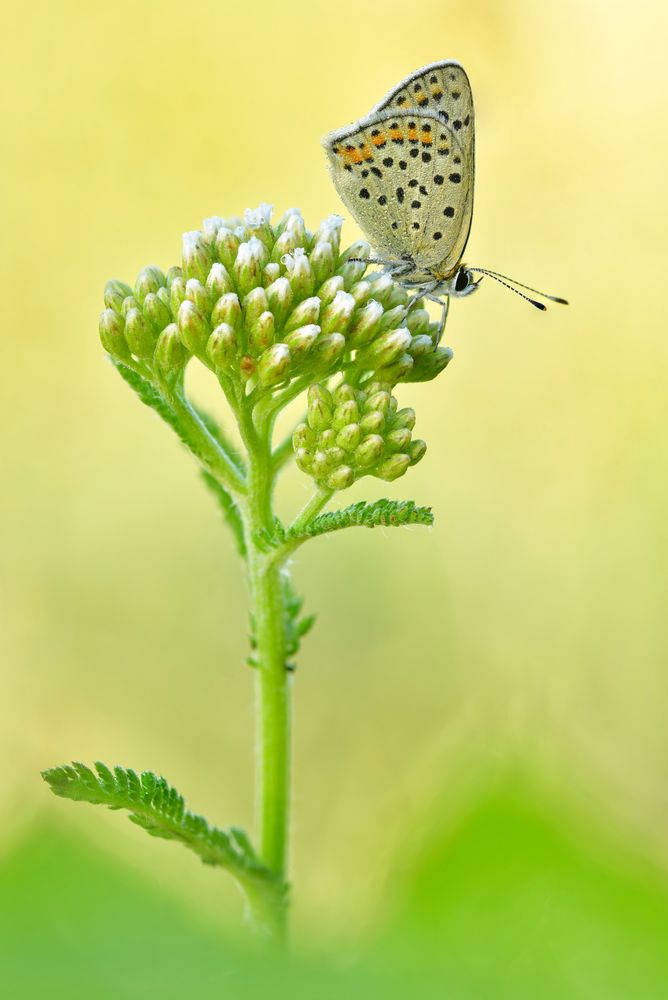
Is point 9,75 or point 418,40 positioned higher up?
point 418,40

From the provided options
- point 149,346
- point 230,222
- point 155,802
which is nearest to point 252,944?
point 155,802

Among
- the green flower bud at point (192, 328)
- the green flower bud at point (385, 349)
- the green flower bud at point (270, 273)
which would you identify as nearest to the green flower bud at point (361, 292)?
the green flower bud at point (385, 349)

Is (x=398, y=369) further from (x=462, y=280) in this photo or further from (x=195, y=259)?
(x=462, y=280)

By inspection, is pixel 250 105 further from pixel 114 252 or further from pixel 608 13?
pixel 608 13

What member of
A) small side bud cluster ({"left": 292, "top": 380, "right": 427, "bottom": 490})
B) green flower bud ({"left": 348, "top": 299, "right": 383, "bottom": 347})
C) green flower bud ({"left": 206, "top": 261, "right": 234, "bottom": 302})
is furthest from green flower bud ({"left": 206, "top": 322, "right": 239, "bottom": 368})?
green flower bud ({"left": 348, "top": 299, "right": 383, "bottom": 347})

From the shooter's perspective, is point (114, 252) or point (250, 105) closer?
point (114, 252)

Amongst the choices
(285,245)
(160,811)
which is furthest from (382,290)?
(160,811)

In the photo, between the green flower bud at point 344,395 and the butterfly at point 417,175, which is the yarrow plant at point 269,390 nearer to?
the green flower bud at point 344,395
